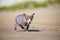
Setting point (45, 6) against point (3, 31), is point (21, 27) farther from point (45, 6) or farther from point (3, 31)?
point (45, 6)

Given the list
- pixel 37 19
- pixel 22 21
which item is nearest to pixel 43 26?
pixel 37 19

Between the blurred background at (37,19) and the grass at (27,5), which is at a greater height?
the grass at (27,5)

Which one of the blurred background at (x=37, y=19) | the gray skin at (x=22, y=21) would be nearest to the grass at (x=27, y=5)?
the blurred background at (x=37, y=19)

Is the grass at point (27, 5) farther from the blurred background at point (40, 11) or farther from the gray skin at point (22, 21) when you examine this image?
the gray skin at point (22, 21)

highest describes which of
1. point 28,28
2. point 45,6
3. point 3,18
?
point 45,6

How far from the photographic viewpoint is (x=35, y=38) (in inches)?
67.2

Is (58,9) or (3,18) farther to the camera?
(3,18)

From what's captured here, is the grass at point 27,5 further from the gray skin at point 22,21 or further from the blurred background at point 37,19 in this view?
the gray skin at point 22,21

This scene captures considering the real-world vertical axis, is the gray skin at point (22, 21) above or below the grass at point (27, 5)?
below

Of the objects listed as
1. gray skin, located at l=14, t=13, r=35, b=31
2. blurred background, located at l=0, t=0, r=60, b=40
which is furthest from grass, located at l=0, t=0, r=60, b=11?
gray skin, located at l=14, t=13, r=35, b=31

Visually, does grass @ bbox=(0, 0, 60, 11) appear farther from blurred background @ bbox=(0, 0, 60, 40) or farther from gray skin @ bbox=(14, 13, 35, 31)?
gray skin @ bbox=(14, 13, 35, 31)

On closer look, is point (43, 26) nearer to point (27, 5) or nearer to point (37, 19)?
point (37, 19)

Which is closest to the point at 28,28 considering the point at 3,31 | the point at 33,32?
the point at 33,32

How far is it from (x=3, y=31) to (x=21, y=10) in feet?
1.22
